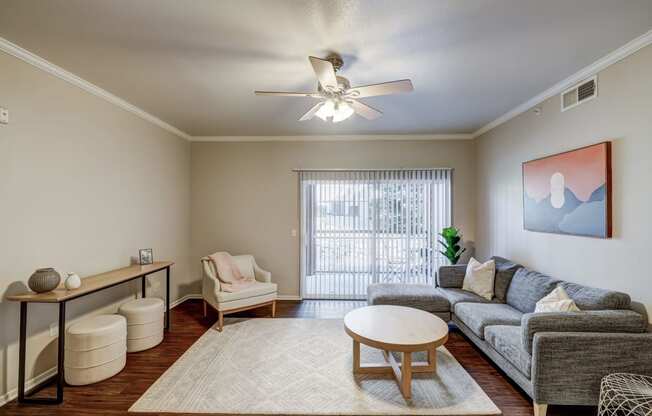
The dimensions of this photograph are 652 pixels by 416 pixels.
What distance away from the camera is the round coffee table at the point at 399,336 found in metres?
2.19

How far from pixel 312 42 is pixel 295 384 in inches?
109

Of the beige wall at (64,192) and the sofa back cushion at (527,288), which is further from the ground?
the beige wall at (64,192)

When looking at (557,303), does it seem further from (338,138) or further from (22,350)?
(22,350)

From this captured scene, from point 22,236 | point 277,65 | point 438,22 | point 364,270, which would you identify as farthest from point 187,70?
point 364,270

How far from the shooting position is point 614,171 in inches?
91.7

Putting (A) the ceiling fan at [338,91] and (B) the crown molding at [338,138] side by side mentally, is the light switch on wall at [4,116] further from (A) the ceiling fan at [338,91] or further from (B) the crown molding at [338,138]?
(B) the crown molding at [338,138]

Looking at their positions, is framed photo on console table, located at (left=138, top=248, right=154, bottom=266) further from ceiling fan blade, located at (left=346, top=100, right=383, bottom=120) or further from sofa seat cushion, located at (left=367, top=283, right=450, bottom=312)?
ceiling fan blade, located at (left=346, top=100, right=383, bottom=120)

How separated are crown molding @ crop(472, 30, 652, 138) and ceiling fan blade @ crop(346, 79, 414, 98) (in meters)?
1.67

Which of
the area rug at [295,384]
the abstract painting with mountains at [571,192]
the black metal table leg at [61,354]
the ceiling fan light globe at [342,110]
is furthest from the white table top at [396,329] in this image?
the black metal table leg at [61,354]

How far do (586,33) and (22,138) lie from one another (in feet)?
14.5

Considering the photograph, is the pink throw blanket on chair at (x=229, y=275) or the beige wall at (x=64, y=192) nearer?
the beige wall at (x=64, y=192)

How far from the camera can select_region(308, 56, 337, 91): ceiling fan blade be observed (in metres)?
1.88

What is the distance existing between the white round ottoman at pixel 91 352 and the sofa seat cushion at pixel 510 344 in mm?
3387

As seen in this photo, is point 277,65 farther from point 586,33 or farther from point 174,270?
point 174,270
